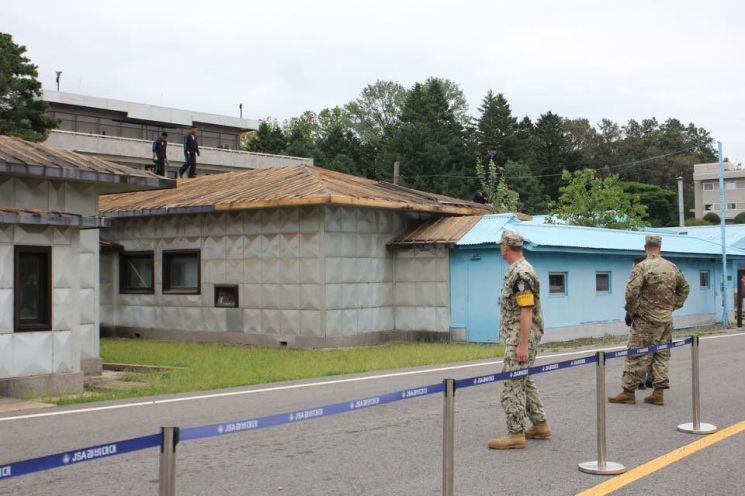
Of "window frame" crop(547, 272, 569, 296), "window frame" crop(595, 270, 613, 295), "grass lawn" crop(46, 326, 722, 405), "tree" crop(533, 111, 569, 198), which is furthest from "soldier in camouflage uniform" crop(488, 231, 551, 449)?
"tree" crop(533, 111, 569, 198)

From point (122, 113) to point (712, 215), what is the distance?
1996 inches

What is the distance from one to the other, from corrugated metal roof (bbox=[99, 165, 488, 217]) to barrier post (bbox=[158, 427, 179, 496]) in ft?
46.9

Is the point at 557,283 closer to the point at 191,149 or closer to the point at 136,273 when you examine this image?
the point at 136,273

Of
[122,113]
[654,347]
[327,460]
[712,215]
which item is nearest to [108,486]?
[327,460]

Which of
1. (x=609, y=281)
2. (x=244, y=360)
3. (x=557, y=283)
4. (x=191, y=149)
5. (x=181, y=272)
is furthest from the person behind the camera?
(x=191, y=149)

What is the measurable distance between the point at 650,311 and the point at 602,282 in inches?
516

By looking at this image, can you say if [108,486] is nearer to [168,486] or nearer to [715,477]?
[168,486]

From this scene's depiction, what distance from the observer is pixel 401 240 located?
2070 centimetres

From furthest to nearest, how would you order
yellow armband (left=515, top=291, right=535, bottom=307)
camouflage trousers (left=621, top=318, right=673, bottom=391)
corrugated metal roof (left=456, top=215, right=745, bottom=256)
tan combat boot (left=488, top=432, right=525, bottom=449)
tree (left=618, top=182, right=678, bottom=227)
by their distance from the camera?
1. tree (left=618, top=182, right=678, bottom=227)
2. corrugated metal roof (left=456, top=215, right=745, bottom=256)
3. camouflage trousers (left=621, top=318, right=673, bottom=391)
4. tan combat boot (left=488, top=432, right=525, bottom=449)
5. yellow armband (left=515, top=291, right=535, bottom=307)

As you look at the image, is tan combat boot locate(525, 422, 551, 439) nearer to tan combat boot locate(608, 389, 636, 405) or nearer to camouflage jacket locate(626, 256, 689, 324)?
tan combat boot locate(608, 389, 636, 405)

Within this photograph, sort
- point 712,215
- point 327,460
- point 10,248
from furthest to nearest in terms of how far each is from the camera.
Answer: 1. point 712,215
2. point 10,248
3. point 327,460

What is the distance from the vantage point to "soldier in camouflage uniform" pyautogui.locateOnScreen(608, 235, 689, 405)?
9.91 m

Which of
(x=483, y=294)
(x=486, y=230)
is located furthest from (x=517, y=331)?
(x=486, y=230)

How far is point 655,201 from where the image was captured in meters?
74.6
